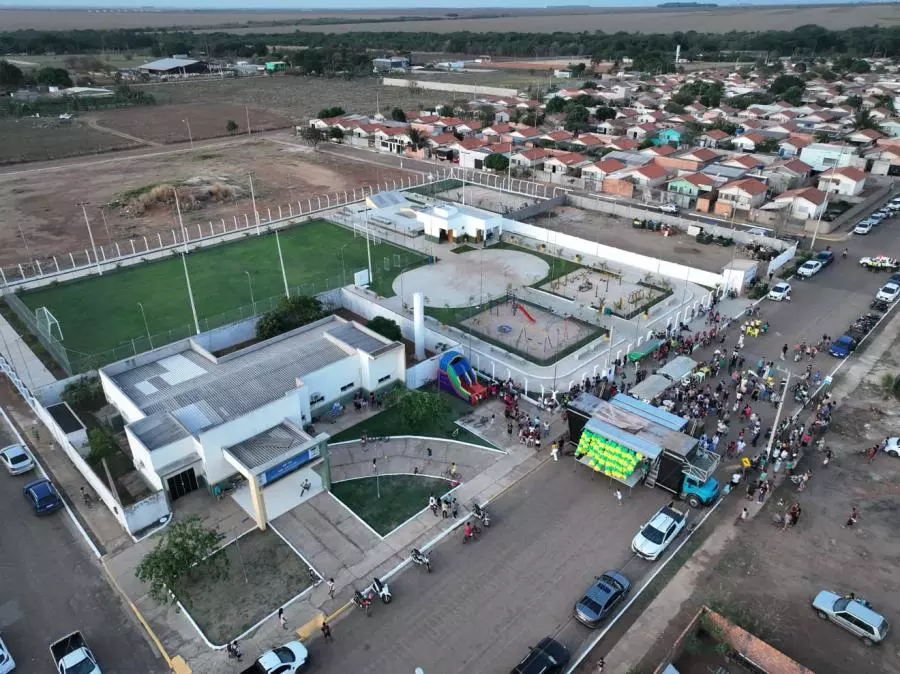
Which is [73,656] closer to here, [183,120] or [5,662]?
[5,662]

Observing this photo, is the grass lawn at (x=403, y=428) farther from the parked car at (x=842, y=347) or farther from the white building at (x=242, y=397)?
the parked car at (x=842, y=347)

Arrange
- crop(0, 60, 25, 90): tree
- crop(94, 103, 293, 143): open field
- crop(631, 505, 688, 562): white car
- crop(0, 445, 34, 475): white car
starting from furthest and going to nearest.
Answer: crop(0, 60, 25, 90): tree < crop(94, 103, 293, 143): open field < crop(0, 445, 34, 475): white car < crop(631, 505, 688, 562): white car

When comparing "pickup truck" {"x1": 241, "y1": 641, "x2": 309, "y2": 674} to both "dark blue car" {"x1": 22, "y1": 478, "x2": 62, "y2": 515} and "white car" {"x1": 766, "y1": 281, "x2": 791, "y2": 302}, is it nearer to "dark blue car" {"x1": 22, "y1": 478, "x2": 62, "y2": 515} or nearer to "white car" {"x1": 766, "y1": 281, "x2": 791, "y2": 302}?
"dark blue car" {"x1": 22, "y1": 478, "x2": 62, "y2": 515}

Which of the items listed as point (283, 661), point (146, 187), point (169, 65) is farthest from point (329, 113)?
point (169, 65)

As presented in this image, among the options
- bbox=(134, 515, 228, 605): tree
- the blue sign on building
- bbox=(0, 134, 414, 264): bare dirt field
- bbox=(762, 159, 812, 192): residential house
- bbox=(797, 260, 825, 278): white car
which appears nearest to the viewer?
bbox=(134, 515, 228, 605): tree

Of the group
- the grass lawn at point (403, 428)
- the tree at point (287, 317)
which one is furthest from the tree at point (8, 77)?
the grass lawn at point (403, 428)

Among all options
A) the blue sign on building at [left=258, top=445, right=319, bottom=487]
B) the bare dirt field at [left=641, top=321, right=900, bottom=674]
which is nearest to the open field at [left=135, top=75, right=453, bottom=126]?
the blue sign on building at [left=258, top=445, right=319, bottom=487]
